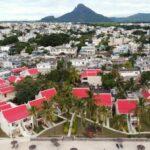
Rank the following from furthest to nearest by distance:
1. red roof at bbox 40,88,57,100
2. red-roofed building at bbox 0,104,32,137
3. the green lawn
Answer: red roof at bbox 40,88,57,100 → red-roofed building at bbox 0,104,32,137 → the green lawn

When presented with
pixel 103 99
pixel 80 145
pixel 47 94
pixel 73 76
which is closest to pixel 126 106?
pixel 103 99

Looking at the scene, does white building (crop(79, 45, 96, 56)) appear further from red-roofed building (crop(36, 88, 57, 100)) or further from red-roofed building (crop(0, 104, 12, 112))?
red-roofed building (crop(0, 104, 12, 112))

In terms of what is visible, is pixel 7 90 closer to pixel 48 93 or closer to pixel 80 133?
pixel 48 93

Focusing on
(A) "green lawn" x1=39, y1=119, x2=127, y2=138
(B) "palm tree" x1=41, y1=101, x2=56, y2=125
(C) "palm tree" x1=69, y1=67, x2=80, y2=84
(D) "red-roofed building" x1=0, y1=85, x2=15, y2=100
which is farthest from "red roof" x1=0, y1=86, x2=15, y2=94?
(A) "green lawn" x1=39, y1=119, x2=127, y2=138

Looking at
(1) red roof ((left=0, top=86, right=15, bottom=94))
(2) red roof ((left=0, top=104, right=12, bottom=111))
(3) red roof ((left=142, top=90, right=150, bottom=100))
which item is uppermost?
(3) red roof ((left=142, top=90, right=150, bottom=100))

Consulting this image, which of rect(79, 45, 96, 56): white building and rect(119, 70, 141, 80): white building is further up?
rect(119, 70, 141, 80): white building

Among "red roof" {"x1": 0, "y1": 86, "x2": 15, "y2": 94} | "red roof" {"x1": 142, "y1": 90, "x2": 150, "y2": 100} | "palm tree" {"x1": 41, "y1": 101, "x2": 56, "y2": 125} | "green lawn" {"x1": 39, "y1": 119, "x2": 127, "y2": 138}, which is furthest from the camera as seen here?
"red roof" {"x1": 0, "y1": 86, "x2": 15, "y2": 94}

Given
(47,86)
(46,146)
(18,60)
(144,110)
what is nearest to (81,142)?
(46,146)
